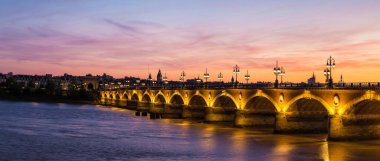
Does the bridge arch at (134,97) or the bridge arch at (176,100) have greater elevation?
the bridge arch at (134,97)

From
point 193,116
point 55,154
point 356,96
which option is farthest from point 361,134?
point 193,116

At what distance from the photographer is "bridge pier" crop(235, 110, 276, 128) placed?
69.8 m

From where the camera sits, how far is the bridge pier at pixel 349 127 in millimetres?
51594

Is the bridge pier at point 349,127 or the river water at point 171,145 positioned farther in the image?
the bridge pier at point 349,127

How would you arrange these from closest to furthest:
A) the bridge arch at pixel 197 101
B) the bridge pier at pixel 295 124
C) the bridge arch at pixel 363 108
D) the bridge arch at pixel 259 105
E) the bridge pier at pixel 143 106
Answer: the bridge arch at pixel 363 108, the bridge pier at pixel 295 124, the bridge arch at pixel 259 105, the bridge arch at pixel 197 101, the bridge pier at pixel 143 106

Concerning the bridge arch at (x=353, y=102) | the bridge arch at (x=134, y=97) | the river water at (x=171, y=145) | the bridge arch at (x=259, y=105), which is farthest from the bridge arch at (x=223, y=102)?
the bridge arch at (x=134, y=97)

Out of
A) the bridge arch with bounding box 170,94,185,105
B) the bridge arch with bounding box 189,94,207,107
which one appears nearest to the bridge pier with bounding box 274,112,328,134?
the bridge arch with bounding box 189,94,207,107

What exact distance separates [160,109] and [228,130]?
4508 centimetres

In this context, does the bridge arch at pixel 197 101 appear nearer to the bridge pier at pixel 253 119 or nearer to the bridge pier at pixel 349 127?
the bridge pier at pixel 253 119

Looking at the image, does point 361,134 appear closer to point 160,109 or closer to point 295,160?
point 295,160

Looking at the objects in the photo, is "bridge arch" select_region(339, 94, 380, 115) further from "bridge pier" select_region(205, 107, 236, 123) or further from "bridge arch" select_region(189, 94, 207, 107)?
"bridge arch" select_region(189, 94, 207, 107)

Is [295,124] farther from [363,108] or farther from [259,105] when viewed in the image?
[259,105]

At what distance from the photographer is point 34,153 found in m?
43.7

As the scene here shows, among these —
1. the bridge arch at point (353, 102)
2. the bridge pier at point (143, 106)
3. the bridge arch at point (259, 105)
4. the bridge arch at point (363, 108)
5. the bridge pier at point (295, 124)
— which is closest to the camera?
the bridge arch at point (353, 102)
